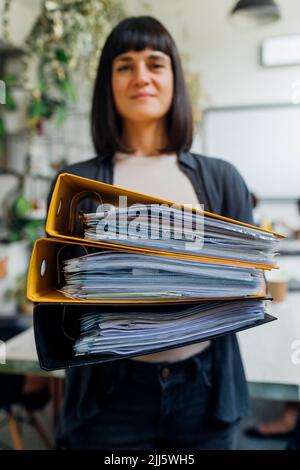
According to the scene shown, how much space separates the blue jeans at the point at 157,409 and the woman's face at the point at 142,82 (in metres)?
0.38

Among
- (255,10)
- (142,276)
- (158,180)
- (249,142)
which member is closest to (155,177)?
(158,180)

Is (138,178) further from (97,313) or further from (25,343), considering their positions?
(25,343)

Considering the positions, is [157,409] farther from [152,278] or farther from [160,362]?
[152,278]

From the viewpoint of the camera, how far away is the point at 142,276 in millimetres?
359

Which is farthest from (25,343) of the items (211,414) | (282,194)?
(282,194)

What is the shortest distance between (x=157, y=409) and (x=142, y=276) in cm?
34

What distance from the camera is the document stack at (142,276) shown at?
35 cm

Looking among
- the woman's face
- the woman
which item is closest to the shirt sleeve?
the woman

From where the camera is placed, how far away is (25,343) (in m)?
0.95

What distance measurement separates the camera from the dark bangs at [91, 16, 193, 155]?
538mm

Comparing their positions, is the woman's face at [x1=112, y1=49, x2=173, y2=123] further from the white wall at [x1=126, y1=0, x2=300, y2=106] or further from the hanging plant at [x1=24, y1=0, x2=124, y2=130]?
the white wall at [x1=126, y1=0, x2=300, y2=106]

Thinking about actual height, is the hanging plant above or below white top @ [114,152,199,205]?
above

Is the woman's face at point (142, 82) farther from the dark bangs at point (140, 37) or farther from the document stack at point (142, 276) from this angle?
the document stack at point (142, 276)

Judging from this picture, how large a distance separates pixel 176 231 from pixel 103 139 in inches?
13.4
